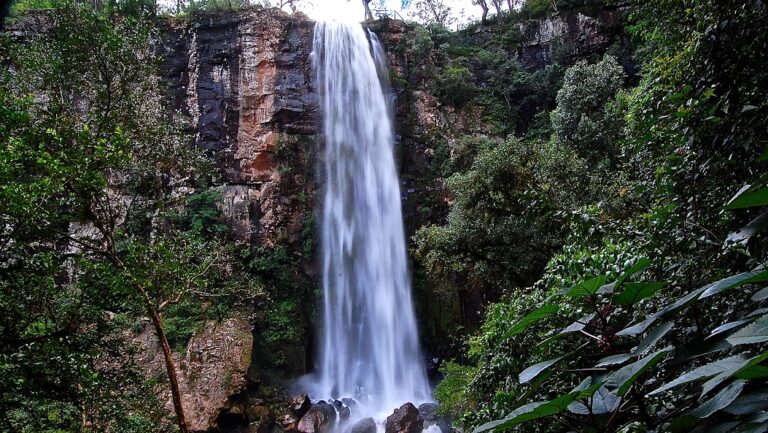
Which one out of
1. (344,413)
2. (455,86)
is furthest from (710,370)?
(455,86)

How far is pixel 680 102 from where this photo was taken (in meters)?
2.23

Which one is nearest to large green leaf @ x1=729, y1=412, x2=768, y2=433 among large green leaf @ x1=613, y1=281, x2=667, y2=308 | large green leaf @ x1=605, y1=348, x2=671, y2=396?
large green leaf @ x1=605, y1=348, x2=671, y2=396

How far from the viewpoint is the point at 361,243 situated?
15961mm

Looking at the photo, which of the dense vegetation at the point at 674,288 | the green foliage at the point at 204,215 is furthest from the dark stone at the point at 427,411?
the green foliage at the point at 204,215

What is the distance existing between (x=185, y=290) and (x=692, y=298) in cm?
680

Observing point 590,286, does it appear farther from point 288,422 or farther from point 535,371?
point 288,422

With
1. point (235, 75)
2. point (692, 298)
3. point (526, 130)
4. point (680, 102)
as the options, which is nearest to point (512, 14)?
point (526, 130)

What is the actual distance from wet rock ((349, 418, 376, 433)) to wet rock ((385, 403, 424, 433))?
0.51m

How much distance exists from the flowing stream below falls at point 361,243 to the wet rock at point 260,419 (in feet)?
6.42

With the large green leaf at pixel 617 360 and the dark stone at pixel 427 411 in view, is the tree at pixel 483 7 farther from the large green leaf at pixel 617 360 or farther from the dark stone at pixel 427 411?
the large green leaf at pixel 617 360

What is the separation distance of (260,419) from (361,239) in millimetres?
6536

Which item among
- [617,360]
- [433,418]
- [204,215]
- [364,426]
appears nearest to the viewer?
[617,360]

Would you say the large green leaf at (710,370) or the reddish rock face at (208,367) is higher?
the large green leaf at (710,370)

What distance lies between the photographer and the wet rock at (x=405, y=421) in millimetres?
10359
